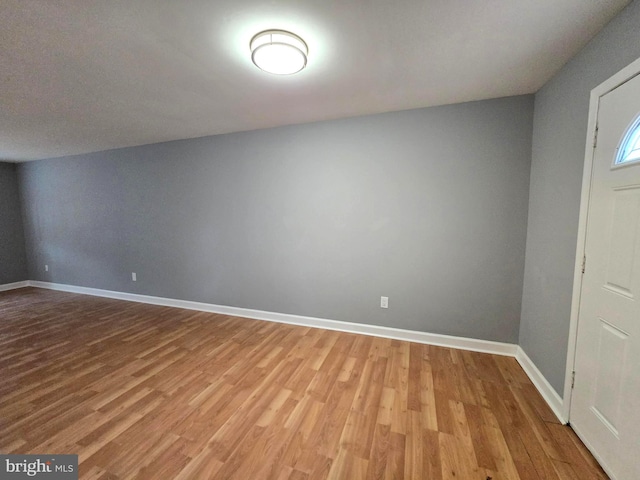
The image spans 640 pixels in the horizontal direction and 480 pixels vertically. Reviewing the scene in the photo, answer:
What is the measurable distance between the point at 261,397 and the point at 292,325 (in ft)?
4.14

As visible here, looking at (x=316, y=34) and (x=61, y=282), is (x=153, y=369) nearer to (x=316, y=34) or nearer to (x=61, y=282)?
(x=316, y=34)

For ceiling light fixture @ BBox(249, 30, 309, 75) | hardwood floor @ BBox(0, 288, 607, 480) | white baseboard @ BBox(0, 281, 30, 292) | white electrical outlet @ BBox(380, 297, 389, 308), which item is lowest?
hardwood floor @ BBox(0, 288, 607, 480)

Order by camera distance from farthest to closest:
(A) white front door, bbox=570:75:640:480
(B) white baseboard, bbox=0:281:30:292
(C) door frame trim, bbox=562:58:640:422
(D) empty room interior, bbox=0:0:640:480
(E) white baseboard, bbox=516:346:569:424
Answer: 1. (B) white baseboard, bbox=0:281:30:292
2. (E) white baseboard, bbox=516:346:569:424
3. (C) door frame trim, bbox=562:58:640:422
4. (D) empty room interior, bbox=0:0:640:480
5. (A) white front door, bbox=570:75:640:480

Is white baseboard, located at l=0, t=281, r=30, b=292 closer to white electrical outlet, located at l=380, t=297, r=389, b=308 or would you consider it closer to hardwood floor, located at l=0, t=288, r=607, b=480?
hardwood floor, located at l=0, t=288, r=607, b=480

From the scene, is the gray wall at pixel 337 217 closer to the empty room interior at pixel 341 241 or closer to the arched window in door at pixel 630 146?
the empty room interior at pixel 341 241

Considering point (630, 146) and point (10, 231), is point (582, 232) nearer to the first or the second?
point (630, 146)

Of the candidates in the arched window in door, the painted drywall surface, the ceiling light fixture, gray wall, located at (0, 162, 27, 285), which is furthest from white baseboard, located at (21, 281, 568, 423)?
gray wall, located at (0, 162, 27, 285)

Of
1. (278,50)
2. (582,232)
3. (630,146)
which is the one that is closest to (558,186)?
(582,232)

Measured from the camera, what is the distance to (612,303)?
125 cm

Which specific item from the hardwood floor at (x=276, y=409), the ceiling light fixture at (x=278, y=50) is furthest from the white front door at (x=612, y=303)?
the ceiling light fixture at (x=278, y=50)

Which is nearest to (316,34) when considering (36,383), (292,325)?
(292,325)

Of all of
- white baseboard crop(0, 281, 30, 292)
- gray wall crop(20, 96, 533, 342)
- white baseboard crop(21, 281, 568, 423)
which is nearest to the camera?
white baseboard crop(21, 281, 568, 423)

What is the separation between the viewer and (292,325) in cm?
305

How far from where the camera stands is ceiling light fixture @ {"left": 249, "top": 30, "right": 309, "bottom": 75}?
4.58 feet
